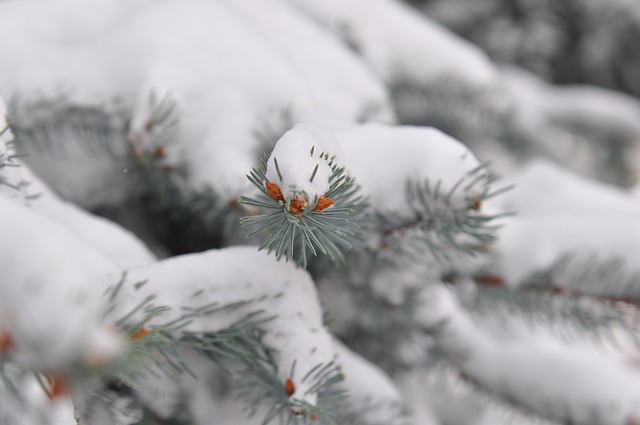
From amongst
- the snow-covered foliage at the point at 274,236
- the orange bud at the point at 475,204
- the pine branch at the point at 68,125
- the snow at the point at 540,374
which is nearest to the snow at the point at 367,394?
the snow-covered foliage at the point at 274,236

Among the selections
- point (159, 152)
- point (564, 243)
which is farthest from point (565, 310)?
point (159, 152)

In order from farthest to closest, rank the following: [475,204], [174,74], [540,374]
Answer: [540,374] → [174,74] → [475,204]

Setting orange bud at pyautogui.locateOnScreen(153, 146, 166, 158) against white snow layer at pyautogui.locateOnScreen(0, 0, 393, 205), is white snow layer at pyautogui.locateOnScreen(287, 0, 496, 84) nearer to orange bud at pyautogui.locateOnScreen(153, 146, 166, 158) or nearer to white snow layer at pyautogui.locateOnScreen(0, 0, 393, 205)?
white snow layer at pyautogui.locateOnScreen(0, 0, 393, 205)

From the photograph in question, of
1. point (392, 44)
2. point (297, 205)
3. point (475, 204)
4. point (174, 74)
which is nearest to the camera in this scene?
point (297, 205)

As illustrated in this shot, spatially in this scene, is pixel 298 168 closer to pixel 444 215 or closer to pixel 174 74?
pixel 444 215

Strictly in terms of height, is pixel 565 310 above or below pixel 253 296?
above

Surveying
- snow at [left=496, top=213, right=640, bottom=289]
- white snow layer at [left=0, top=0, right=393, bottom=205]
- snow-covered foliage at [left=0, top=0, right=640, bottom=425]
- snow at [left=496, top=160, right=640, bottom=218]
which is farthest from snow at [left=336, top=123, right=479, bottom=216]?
snow at [left=496, top=160, right=640, bottom=218]

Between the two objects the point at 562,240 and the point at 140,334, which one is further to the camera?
the point at 562,240

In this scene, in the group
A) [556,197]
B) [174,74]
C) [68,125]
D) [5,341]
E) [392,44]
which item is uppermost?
[392,44]

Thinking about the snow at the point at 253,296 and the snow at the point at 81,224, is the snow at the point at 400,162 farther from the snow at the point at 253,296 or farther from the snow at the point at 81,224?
the snow at the point at 81,224
